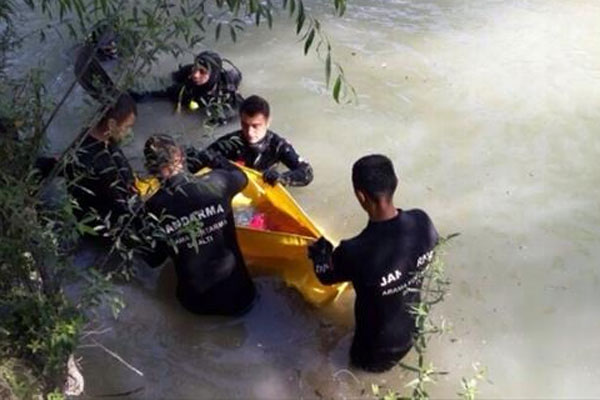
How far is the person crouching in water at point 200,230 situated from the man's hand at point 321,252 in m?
0.50

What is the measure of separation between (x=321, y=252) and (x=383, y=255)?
0.49 meters

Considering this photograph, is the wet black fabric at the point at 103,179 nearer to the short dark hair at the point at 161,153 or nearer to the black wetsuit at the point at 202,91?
the short dark hair at the point at 161,153

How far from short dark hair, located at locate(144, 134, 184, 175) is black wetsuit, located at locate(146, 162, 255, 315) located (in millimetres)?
89

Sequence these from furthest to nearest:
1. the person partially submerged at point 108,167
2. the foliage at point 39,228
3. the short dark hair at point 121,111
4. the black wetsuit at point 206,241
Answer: the short dark hair at point 121,111 < the person partially submerged at point 108,167 < the black wetsuit at point 206,241 < the foliage at point 39,228

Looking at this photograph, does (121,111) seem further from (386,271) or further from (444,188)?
(444,188)

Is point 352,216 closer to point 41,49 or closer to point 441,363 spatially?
point 441,363

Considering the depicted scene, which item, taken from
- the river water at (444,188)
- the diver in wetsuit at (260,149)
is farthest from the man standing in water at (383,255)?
the diver in wetsuit at (260,149)

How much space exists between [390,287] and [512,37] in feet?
15.6

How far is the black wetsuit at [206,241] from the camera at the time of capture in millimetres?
3965

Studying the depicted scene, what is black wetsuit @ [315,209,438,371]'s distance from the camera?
3.72 meters

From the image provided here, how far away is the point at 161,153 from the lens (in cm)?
375

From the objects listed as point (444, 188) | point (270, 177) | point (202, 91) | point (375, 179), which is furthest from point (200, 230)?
point (202, 91)

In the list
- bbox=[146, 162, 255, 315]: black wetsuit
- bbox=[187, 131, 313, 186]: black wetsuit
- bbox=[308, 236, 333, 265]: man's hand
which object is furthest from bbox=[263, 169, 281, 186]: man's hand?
bbox=[308, 236, 333, 265]: man's hand

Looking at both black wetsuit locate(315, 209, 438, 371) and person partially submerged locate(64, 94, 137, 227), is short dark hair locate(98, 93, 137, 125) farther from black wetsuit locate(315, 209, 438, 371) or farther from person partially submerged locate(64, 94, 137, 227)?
black wetsuit locate(315, 209, 438, 371)
